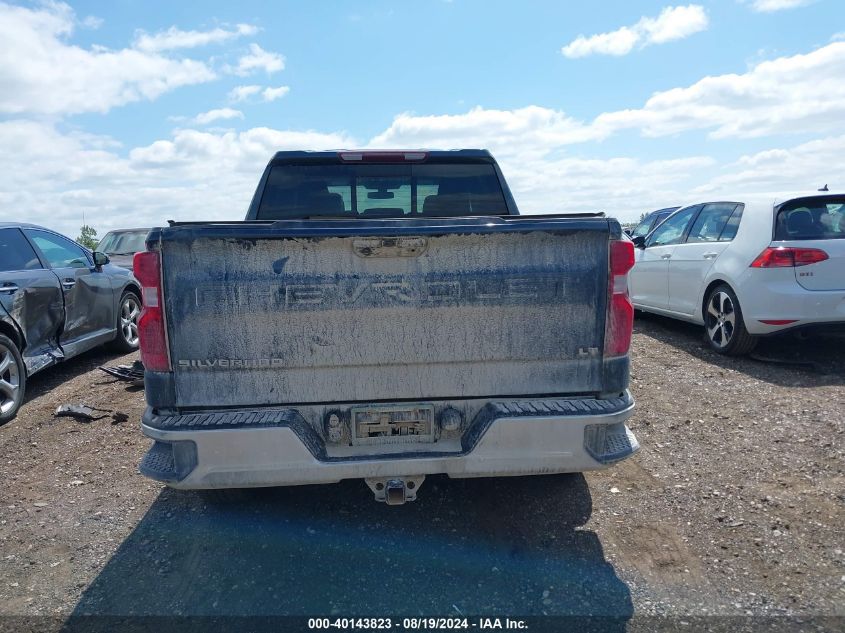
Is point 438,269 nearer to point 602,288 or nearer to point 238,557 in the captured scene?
point 602,288

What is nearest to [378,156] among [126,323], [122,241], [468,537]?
[468,537]

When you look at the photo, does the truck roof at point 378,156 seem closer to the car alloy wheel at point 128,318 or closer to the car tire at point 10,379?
the car tire at point 10,379

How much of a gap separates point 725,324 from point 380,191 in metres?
4.08

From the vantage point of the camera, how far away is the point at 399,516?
133 inches

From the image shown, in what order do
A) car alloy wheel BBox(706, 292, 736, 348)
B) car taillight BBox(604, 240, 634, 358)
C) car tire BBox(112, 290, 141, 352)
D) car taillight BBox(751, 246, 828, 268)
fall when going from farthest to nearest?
1. car tire BBox(112, 290, 141, 352)
2. car alloy wheel BBox(706, 292, 736, 348)
3. car taillight BBox(751, 246, 828, 268)
4. car taillight BBox(604, 240, 634, 358)

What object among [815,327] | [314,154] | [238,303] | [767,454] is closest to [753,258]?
[815,327]

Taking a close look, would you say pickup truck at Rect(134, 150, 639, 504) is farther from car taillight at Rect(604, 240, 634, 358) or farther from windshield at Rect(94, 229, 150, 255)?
windshield at Rect(94, 229, 150, 255)

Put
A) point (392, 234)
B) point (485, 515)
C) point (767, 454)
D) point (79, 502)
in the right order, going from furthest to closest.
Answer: point (767, 454) < point (79, 502) < point (485, 515) < point (392, 234)

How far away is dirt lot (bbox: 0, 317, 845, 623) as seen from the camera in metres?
2.65

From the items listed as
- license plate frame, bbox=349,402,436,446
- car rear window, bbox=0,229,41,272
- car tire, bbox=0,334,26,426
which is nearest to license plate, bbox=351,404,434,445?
license plate frame, bbox=349,402,436,446

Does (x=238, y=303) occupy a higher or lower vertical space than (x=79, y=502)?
higher

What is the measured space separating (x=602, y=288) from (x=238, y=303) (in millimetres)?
1637

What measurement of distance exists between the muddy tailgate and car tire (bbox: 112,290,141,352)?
552 cm

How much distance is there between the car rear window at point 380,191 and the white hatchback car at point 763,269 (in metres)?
2.98
